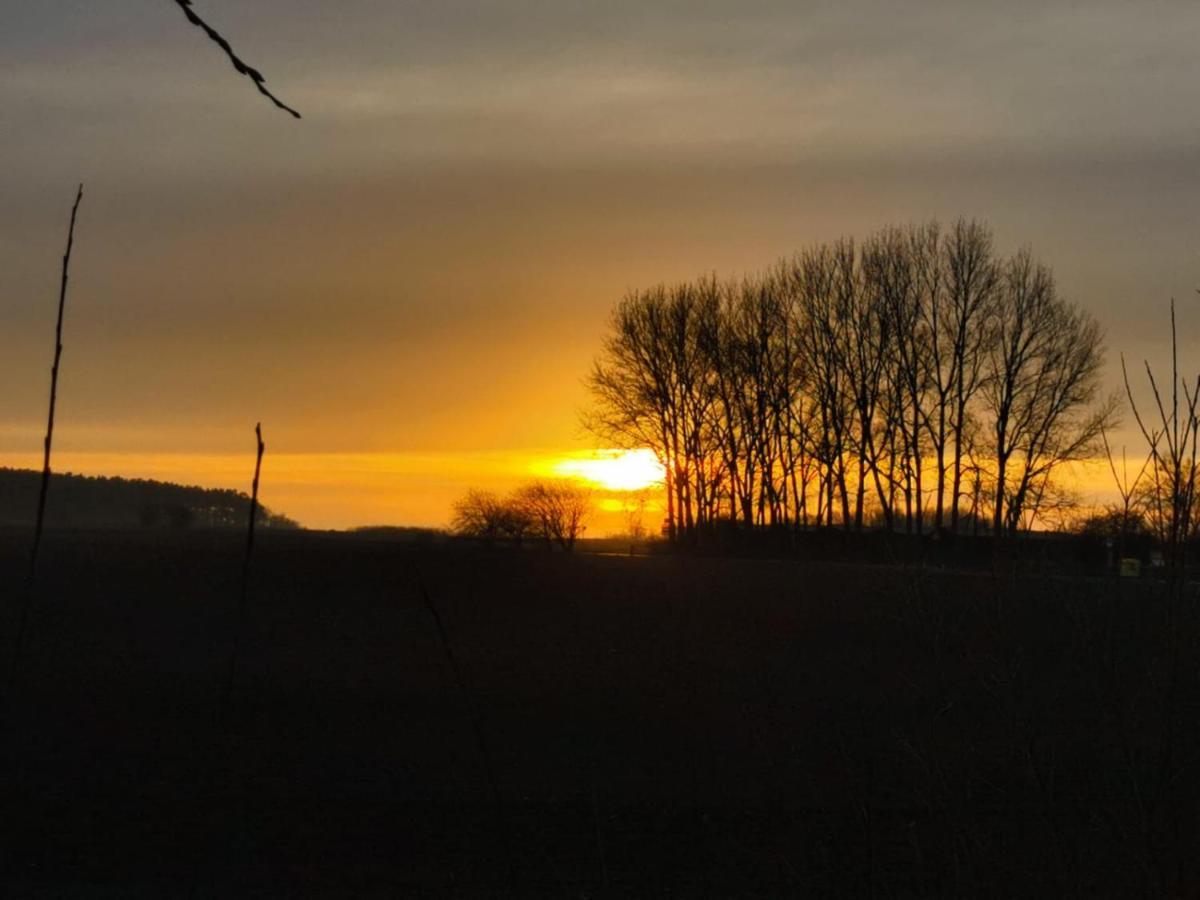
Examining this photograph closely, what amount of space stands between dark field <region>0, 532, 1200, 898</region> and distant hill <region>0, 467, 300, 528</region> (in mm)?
29375

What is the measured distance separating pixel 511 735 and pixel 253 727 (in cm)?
343

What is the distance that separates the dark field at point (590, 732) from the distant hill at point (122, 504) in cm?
Answer: 2937

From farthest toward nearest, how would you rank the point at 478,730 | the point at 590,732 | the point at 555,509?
the point at 555,509 < the point at 590,732 < the point at 478,730

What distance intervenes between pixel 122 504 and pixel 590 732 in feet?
210

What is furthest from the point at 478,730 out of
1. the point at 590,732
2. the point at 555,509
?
the point at 555,509

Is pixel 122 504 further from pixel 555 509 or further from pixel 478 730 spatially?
pixel 478 730

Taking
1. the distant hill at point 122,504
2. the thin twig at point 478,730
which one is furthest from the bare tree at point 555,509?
the thin twig at point 478,730

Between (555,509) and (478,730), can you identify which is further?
(555,509)

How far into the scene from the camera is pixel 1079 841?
523cm

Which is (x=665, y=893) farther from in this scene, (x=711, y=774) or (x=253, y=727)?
(x=253, y=727)

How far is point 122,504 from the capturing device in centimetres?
7825

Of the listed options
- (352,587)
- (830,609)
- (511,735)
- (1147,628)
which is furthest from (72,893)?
(830,609)

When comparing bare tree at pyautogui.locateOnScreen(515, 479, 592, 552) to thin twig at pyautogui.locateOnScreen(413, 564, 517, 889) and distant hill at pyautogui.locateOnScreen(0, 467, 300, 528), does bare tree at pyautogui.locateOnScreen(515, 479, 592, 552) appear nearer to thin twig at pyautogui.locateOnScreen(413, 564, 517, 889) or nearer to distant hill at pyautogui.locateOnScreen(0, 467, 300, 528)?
distant hill at pyautogui.locateOnScreen(0, 467, 300, 528)

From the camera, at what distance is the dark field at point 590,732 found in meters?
5.12
